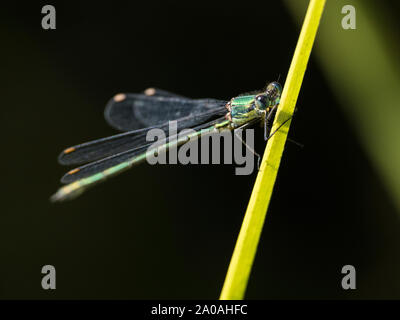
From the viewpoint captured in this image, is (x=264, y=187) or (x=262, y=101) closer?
(x=264, y=187)

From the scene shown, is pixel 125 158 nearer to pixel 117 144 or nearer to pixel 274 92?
pixel 117 144

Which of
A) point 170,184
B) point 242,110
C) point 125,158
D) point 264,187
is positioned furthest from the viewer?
point 170,184

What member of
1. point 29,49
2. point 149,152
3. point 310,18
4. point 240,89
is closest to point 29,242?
point 149,152

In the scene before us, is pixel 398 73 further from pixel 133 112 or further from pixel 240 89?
pixel 133 112

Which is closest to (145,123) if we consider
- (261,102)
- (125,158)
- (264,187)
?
(125,158)

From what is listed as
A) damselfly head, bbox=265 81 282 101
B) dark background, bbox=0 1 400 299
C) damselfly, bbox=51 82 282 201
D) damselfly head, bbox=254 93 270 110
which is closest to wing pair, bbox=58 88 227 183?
damselfly, bbox=51 82 282 201

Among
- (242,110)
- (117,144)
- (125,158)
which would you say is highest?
(242,110)

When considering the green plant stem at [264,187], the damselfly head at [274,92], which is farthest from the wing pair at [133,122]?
the green plant stem at [264,187]
